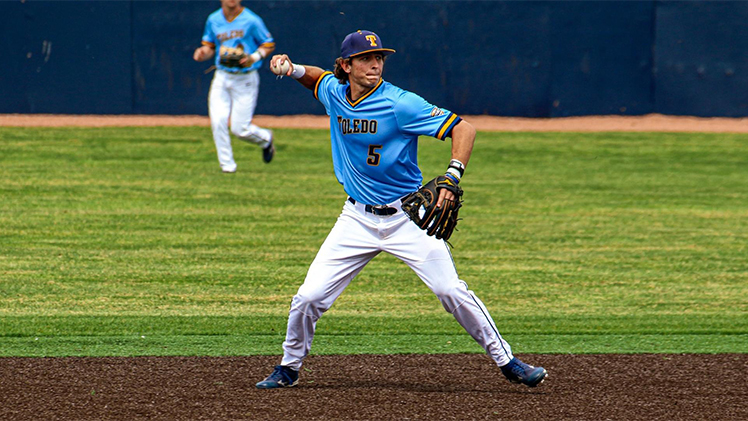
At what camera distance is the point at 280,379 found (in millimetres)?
6258

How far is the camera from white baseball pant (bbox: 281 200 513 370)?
19.7 feet

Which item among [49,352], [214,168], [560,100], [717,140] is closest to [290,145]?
[214,168]

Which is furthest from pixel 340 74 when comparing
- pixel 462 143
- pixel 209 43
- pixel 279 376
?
pixel 209 43

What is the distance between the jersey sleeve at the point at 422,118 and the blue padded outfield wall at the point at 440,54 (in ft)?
49.4

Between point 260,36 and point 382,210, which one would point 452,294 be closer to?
point 382,210

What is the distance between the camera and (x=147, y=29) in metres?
20.3

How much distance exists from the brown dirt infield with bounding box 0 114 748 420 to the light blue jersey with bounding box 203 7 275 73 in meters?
7.99

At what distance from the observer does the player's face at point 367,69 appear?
20.1 ft

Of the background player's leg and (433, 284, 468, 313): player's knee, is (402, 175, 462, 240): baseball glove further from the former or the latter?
the background player's leg

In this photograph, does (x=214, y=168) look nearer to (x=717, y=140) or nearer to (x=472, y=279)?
(x=472, y=279)

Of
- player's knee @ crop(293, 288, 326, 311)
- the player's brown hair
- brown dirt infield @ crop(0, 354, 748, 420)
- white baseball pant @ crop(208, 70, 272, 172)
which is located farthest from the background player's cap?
white baseball pant @ crop(208, 70, 272, 172)

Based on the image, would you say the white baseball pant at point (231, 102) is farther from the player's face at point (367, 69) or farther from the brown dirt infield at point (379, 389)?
the player's face at point (367, 69)

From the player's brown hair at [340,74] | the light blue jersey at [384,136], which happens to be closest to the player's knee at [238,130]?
the player's brown hair at [340,74]

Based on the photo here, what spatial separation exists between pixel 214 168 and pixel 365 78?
9684mm
